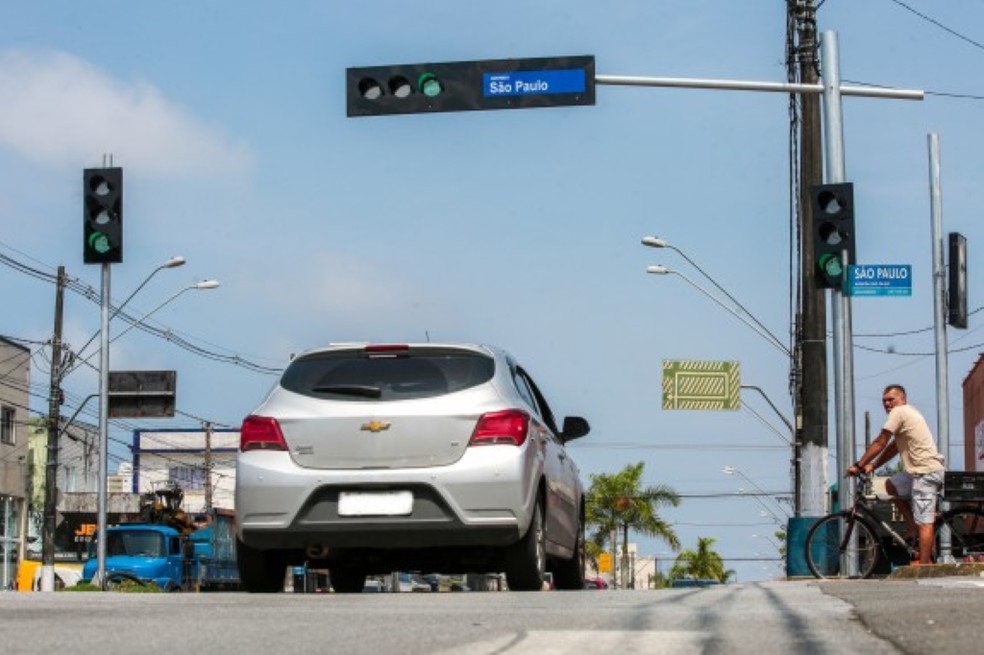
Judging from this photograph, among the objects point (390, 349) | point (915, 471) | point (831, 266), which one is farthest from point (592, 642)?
point (831, 266)

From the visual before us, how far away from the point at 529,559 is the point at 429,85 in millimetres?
8636

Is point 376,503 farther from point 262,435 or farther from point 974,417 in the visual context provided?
point 974,417

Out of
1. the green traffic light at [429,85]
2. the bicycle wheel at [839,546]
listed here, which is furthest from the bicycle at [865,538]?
the green traffic light at [429,85]

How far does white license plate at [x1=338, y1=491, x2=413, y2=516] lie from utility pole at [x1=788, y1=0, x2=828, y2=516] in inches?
476

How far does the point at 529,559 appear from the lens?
12.1m

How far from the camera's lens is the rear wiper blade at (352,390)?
11.8 m

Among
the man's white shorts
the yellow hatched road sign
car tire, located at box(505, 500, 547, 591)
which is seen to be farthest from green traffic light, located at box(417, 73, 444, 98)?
the yellow hatched road sign

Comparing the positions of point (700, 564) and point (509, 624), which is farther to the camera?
point (700, 564)

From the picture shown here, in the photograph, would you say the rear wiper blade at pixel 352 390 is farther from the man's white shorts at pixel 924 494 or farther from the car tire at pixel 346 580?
the man's white shorts at pixel 924 494

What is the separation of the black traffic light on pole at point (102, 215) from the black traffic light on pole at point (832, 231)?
7.83m

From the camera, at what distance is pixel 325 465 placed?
11.6 m

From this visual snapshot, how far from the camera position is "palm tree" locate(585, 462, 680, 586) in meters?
86.1

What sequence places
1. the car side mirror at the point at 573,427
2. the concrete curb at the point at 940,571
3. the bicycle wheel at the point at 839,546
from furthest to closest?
the bicycle wheel at the point at 839,546 → the concrete curb at the point at 940,571 → the car side mirror at the point at 573,427

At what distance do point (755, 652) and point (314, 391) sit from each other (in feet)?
19.3
